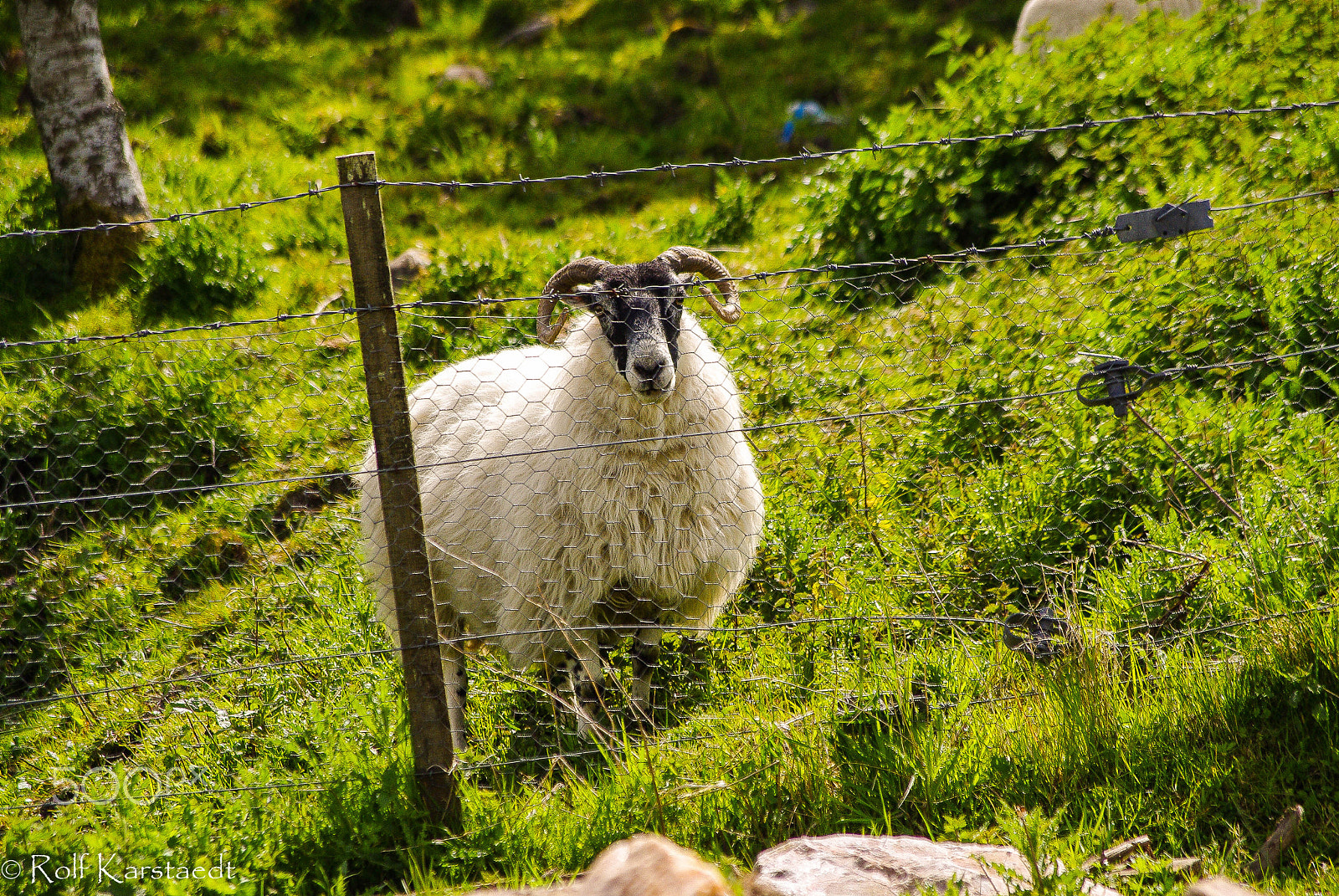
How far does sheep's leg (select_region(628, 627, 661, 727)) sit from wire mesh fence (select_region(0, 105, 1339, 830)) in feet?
0.07

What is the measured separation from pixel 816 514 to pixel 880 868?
2.38 meters

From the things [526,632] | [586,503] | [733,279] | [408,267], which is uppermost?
[408,267]

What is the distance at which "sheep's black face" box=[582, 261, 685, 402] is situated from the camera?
3.88 metres

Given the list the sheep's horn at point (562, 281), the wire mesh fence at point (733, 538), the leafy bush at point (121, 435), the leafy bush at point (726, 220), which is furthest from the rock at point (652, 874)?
the leafy bush at point (726, 220)

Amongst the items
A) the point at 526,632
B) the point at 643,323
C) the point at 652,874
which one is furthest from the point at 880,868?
the point at 643,323

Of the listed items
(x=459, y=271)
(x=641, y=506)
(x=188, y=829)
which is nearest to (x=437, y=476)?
(x=641, y=506)

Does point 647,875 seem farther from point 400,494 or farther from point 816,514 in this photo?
point 816,514

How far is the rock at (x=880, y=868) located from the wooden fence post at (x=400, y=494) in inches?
41.4

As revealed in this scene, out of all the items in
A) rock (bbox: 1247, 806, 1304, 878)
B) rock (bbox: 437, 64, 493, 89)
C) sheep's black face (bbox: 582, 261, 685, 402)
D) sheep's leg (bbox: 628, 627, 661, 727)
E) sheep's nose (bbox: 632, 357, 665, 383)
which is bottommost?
rock (bbox: 1247, 806, 1304, 878)

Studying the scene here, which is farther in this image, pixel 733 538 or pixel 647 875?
pixel 733 538

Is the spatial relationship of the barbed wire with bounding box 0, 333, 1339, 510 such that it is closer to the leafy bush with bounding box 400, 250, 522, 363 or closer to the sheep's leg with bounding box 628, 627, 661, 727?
the sheep's leg with bounding box 628, 627, 661, 727

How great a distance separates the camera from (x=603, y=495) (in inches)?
162

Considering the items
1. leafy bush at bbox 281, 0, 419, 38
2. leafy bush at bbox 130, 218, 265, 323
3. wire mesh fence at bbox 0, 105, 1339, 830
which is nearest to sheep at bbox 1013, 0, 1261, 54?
wire mesh fence at bbox 0, 105, 1339, 830

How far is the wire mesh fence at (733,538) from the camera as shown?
351 centimetres
